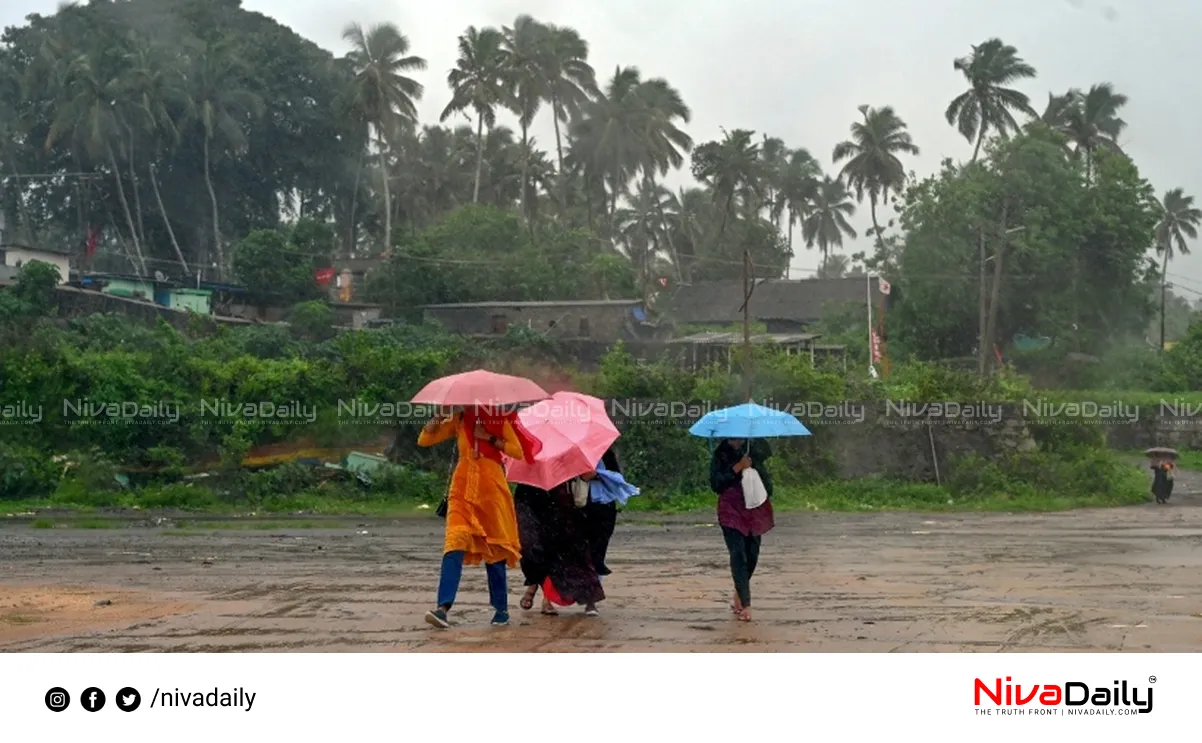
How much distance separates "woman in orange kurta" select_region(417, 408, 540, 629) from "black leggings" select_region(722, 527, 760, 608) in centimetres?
157

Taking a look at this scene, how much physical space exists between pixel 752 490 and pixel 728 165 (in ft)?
169

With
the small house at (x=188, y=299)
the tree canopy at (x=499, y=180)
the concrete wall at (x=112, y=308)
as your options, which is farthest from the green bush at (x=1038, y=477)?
the small house at (x=188, y=299)

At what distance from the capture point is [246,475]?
24.2m

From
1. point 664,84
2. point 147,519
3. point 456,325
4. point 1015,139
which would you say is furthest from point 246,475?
point 664,84

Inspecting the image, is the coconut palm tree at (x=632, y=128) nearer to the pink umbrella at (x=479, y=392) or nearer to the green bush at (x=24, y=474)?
the green bush at (x=24, y=474)

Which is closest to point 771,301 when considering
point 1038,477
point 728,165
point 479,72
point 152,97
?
point 728,165

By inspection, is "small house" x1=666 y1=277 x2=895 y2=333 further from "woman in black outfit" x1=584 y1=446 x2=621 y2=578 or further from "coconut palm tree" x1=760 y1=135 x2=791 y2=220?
"woman in black outfit" x1=584 y1=446 x2=621 y2=578

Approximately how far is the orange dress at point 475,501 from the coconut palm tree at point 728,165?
5180 cm

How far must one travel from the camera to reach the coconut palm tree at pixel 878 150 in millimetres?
60031

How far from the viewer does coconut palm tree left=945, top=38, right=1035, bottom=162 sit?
175ft

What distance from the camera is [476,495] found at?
329 inches

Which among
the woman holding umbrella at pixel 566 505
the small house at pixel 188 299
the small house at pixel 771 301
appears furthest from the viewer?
the small house at pixel 771 301

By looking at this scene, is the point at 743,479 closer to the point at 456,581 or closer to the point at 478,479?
the point at 478,479
